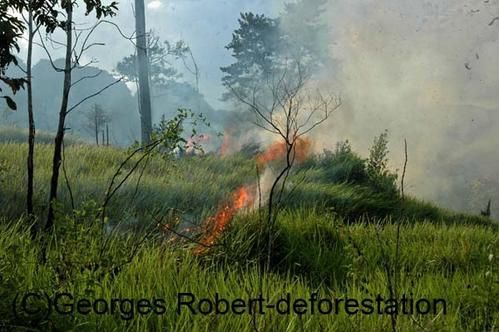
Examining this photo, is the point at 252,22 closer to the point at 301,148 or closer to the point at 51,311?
the point at 301,148

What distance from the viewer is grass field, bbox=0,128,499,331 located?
9.27 feet

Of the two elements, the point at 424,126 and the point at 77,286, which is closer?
the point at 77,286

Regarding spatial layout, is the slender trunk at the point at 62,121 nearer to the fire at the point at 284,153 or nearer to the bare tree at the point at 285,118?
the bare tree at the point at 285,118

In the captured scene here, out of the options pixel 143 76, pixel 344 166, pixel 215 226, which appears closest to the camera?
pixel 215 226

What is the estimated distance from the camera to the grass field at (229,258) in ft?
9.27

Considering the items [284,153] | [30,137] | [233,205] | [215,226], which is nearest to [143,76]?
[284,153]

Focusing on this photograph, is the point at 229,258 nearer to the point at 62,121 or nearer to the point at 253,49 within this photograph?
the point at 62,121

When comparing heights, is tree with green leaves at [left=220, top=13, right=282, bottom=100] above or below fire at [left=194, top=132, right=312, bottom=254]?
above

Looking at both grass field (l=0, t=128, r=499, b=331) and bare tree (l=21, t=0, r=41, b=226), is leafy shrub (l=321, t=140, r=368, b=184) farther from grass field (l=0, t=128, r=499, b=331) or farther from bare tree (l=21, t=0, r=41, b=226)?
bare tree (l=21, t=0, r=41, b=226)

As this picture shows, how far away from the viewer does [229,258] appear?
399 centimetres

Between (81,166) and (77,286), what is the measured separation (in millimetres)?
6802

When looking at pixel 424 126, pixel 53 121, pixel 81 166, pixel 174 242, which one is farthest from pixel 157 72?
pixel 174 242

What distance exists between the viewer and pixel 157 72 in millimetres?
51531

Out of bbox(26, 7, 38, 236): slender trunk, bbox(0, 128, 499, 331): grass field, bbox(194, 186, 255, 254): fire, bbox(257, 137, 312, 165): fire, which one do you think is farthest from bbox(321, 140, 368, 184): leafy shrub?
bbox(26, 7, 38, 236): slender trunk
